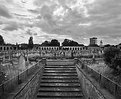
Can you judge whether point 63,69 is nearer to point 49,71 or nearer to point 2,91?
point 49,71

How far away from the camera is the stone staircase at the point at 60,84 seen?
8.95 meters

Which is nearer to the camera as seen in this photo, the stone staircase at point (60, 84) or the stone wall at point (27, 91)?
the stone wall at point (27, 91)

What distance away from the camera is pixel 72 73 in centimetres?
1179

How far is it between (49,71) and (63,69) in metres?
1.45

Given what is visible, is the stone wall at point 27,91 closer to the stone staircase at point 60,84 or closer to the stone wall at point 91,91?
the stone staircase at point 60,84

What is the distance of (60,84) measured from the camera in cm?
1011

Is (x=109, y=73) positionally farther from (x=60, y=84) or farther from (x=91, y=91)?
(x=91, y=91)

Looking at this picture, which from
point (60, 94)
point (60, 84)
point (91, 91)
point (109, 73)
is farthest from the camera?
point (109, 73)

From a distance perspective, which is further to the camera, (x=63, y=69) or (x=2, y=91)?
(x=63, y=69)

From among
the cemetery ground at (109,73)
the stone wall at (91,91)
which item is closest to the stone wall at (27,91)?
the stone wall at (91,91)

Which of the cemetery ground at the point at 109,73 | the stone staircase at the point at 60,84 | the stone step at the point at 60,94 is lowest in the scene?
the stone step at the point at 60,94

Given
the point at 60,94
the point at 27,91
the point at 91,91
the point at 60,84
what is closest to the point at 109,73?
the point at 60,84

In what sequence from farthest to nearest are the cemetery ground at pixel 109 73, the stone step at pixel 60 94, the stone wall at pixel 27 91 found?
1. the cemetery ground at pixel 109 73
2. the stone step at pixel 60 94
3. the stone wall at pixel 27 91

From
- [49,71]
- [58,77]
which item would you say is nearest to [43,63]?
[49,71]
